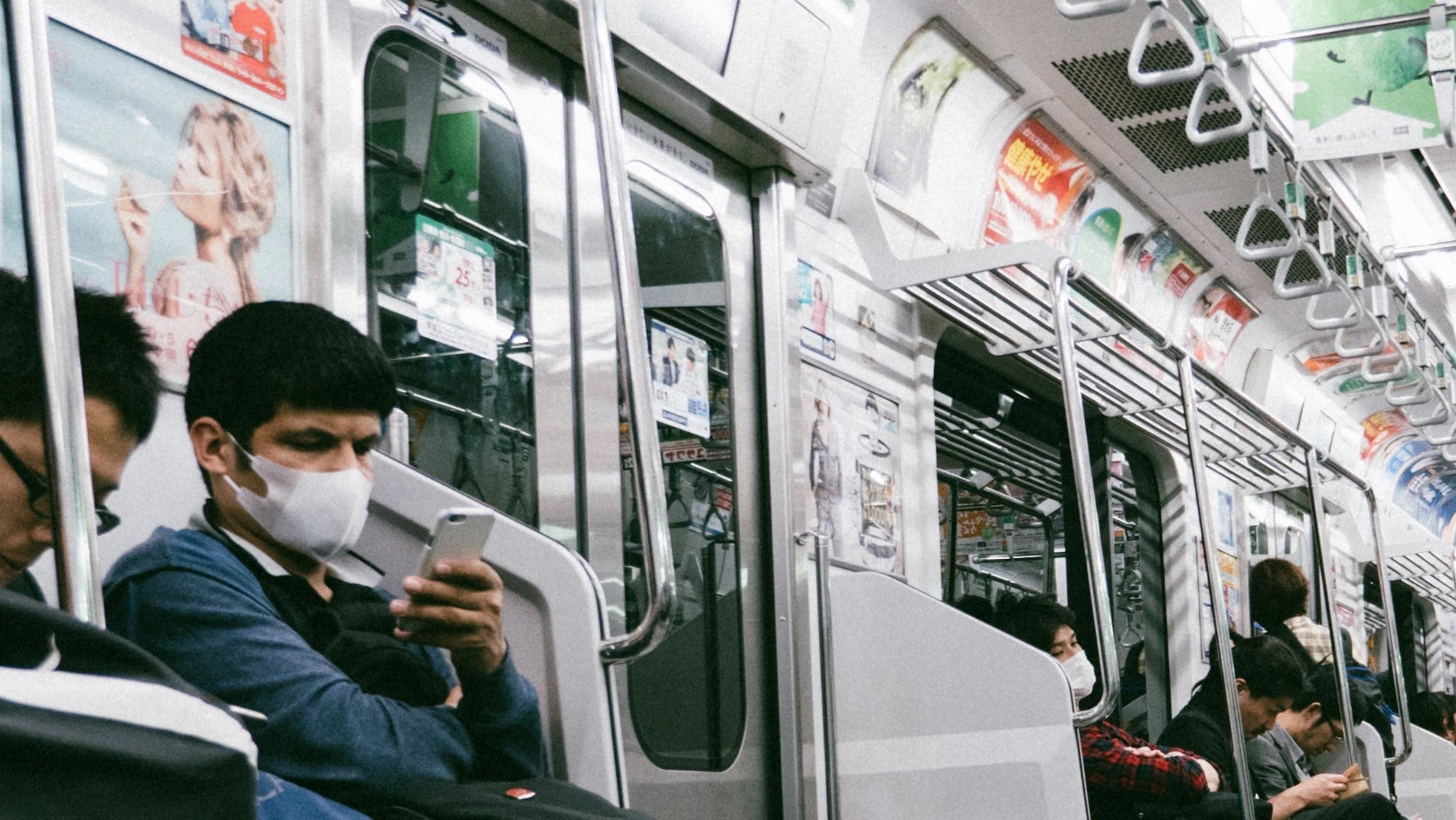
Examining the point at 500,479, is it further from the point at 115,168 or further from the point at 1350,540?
the point at 1350,540

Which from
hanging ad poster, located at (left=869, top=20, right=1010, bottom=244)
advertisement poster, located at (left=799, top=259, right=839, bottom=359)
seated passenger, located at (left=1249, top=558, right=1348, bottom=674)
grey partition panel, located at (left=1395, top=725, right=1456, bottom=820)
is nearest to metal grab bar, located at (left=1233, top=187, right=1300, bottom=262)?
hanging ad poster, located at (left=869, top=20, right=1010, bottom=244)

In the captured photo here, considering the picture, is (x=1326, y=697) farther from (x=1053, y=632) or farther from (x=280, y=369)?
(x=280, y=369)

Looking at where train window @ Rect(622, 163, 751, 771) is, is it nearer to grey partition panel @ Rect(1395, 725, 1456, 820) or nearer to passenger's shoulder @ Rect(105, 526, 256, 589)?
passenger's shoulder @ Rect(105, 526, 256, 589)

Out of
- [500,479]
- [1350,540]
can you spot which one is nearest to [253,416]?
[500,479]

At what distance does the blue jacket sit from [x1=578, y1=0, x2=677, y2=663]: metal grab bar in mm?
308

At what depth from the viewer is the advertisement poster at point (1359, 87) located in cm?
478

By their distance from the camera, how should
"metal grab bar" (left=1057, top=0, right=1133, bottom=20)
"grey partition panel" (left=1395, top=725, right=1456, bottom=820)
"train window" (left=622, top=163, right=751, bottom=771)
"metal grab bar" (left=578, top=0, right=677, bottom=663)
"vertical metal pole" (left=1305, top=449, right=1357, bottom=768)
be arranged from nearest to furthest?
"metal grab bar" (left=578, top=0, right=677, bottom=663) < "train window" (left=622, top=163, right=751, bottom=771) < "metal grab bar" (left=1057, top=0, right=1133, bottom=20) < "vertical metal pole" (left=1305, top=449, right=1357, bottom=768) < "grey partition panel" (left=1395, top=725, right=1456, bottom=820)

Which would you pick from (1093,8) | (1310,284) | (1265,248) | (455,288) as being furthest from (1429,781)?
(455,288)

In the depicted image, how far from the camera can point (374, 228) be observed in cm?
246

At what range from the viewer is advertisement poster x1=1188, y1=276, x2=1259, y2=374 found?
7.57 metres

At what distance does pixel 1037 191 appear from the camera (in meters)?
5.71

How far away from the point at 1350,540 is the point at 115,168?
9007 millimetres

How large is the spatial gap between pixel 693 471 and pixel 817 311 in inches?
32.4

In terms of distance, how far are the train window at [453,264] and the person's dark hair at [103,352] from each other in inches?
32.7
